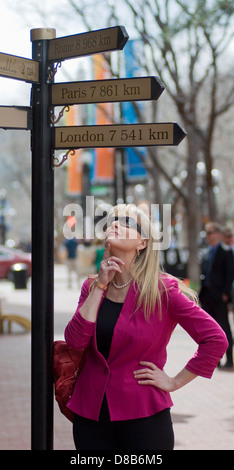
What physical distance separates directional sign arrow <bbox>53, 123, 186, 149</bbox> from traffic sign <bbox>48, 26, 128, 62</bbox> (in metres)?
0.34

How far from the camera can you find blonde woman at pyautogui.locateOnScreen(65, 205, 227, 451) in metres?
3.26

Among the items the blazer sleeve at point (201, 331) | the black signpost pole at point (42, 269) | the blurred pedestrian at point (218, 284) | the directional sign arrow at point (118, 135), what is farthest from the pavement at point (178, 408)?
the directional sign arrow at point (118, 135)

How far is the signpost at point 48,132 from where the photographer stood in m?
3.52

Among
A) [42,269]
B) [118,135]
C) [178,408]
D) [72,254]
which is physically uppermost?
[118,135]

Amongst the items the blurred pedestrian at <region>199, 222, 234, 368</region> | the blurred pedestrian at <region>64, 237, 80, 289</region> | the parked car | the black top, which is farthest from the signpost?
the parked car

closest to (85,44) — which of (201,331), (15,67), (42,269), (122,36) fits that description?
(122,36)

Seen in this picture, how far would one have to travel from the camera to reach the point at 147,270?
3.37 meters

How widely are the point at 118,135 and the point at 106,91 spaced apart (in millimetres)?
212

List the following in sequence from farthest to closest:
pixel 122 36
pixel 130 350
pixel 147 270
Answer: pixel 122 36
pixel 147 270
pixel 130 350

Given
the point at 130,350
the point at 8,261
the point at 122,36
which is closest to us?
the point at 130,350

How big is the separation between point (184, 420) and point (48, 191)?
427 cm

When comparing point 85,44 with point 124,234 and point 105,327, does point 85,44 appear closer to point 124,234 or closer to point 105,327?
point 124,234

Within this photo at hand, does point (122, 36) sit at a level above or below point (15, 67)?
above

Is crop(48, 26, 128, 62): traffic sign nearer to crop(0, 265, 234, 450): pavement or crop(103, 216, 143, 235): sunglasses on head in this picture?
Result: crop(103, 216, 143, 235): sunglasses on head
